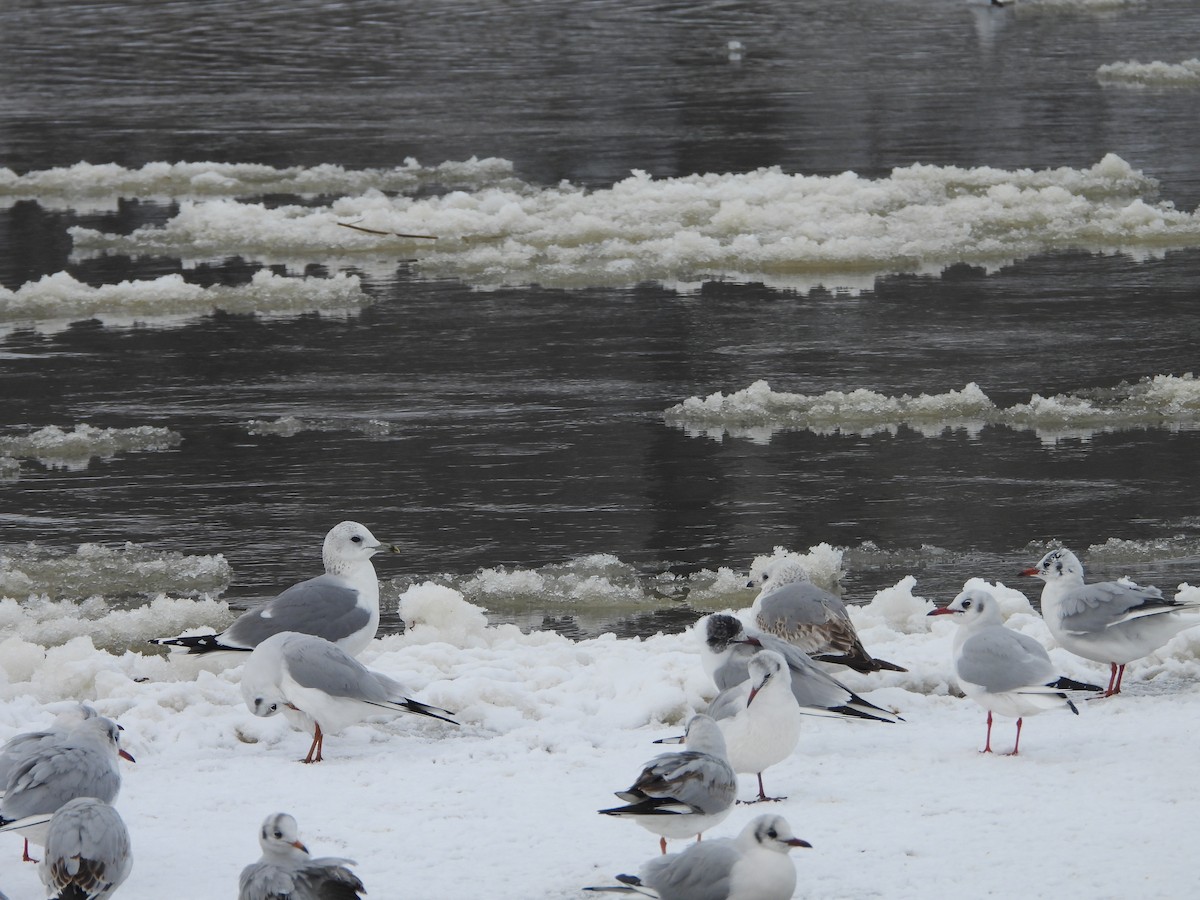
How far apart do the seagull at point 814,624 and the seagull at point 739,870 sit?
222 cm

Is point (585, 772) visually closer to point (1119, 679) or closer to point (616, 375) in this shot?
point (1119, 679)

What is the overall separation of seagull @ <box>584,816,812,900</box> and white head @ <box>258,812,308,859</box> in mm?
955

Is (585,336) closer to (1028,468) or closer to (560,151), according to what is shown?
(1028,468)

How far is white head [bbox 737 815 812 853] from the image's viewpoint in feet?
15.3

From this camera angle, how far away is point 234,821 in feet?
18.8

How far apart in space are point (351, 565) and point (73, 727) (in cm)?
195

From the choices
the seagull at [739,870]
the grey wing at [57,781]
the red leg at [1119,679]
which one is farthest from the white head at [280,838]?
the red leg at [1119,679]

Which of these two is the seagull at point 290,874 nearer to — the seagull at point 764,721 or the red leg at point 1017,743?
the seagull at point 764,721

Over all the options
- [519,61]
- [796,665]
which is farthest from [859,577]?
[519,61]

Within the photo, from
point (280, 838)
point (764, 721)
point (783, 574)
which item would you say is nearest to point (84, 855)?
point (280, 838)

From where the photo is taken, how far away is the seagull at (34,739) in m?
5.31

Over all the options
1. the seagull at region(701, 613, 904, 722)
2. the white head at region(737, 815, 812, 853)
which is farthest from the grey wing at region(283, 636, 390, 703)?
the white head at region(737, 815, 812, 853)

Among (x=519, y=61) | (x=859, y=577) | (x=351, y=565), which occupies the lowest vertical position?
(x=859, y=577)

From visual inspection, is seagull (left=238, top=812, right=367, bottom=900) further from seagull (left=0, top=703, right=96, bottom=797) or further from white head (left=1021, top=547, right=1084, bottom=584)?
white head (left=1021, top=547, right=1084, bottom=584)
